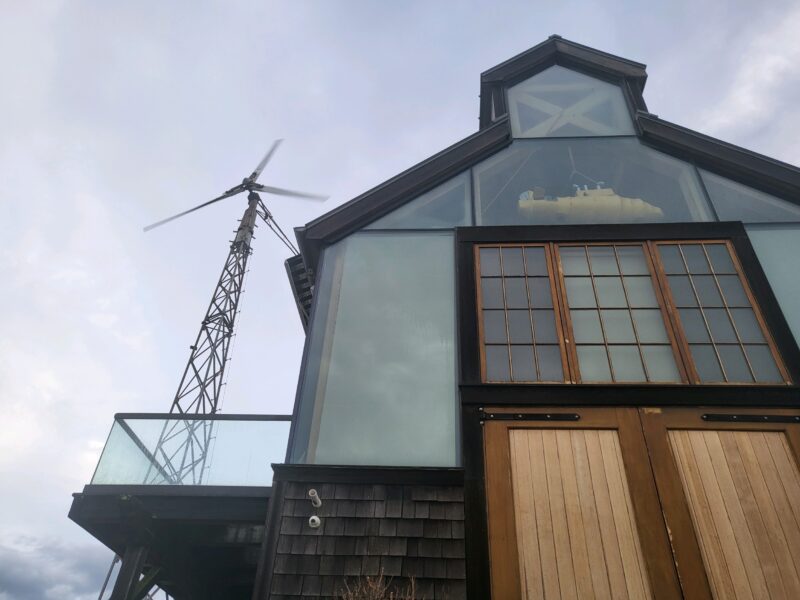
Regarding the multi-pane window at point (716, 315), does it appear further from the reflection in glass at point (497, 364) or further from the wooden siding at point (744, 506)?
the reflection in glass at point (497, 364)

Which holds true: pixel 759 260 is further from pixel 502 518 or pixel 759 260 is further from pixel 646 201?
pixel 502 518

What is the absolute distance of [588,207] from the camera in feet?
26.3

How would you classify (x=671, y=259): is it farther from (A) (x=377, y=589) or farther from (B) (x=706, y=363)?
(A) (x=377, y=589)

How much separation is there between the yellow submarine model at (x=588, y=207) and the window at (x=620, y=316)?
0.57m

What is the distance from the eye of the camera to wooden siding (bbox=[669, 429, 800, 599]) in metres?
4.93

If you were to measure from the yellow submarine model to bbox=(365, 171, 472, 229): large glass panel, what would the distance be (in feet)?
2.72

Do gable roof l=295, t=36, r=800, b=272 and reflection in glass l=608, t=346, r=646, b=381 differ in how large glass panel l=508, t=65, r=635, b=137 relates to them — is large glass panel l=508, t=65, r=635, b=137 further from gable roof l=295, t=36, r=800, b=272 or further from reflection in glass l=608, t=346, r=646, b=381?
reflection in glass l=608, t=346, r=646, b=381

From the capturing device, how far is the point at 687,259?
7289 mm

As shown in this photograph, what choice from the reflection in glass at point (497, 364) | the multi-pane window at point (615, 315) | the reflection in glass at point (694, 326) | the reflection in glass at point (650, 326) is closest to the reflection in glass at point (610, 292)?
the multi-pane window at point (615, 315)

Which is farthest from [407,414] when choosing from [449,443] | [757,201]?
[757,201]

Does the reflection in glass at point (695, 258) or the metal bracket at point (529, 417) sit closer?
the metal bracket at point (529, 417)

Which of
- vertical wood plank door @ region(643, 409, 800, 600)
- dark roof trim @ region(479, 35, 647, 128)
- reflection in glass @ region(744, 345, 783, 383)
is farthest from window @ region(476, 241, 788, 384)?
dark roof trim @ region(479, 35, 647, 128)

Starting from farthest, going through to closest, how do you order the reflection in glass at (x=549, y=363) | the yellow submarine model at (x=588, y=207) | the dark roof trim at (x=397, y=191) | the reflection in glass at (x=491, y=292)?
the dark roof trim at (x=397, y=191) < the yellow submarine model at (x=588, y=207) < the reflection in glass at (x=491, y=292) < the reflection in glass at (x=549, y=363)

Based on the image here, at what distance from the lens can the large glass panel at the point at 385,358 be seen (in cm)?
609
